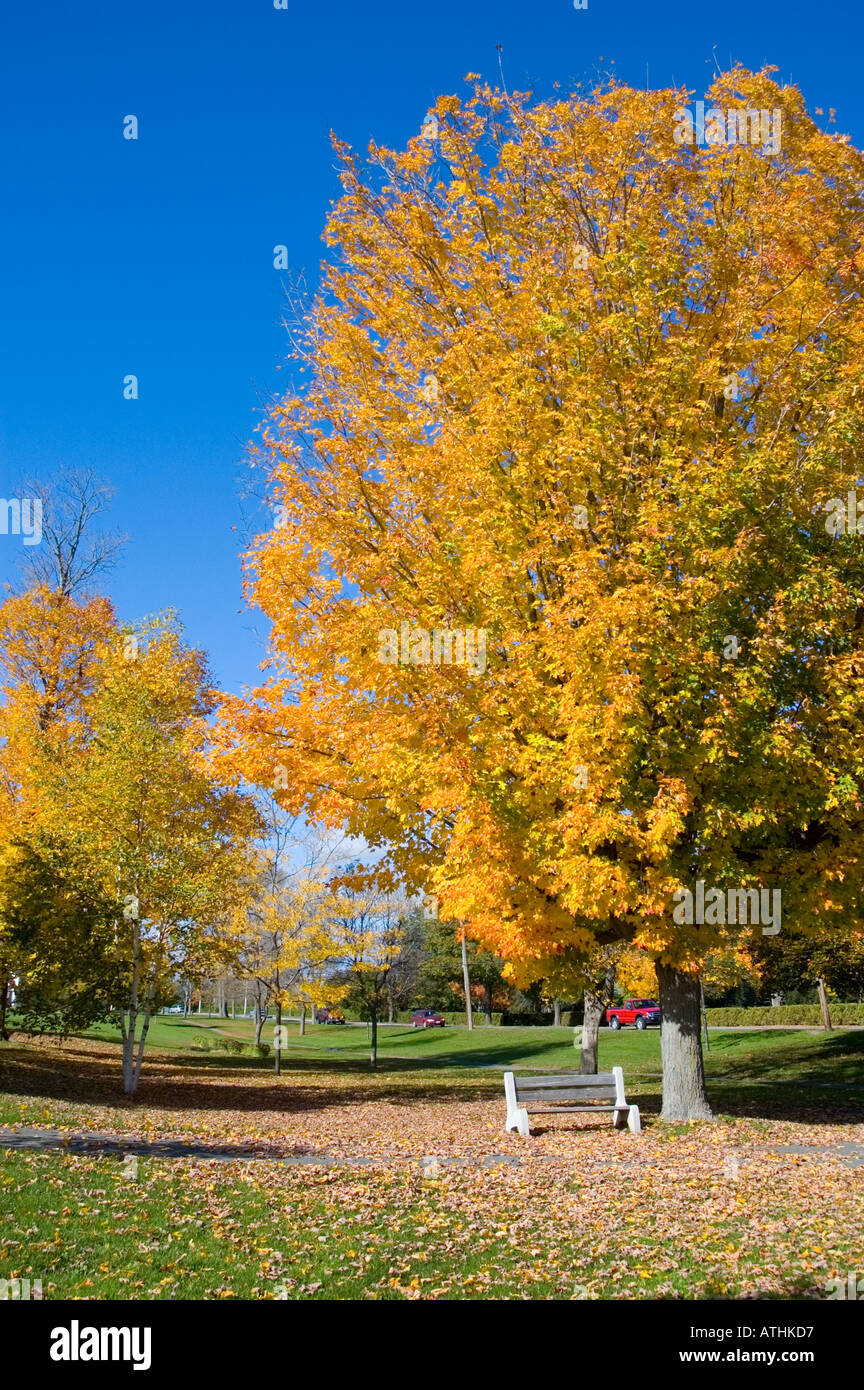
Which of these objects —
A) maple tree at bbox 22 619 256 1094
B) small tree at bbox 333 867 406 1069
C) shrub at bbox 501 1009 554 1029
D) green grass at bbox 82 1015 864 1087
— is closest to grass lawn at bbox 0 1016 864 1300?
maple tree at bbox 22 619 256 1094

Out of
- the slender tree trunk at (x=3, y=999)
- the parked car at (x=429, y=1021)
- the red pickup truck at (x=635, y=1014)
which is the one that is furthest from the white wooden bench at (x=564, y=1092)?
the parked car at (x=429, y=1021)

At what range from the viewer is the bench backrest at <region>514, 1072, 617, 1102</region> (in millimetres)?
12148

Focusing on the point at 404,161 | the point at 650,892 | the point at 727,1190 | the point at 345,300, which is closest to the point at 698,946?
the point at 650,892

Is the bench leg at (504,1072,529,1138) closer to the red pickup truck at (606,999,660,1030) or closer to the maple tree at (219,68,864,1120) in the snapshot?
the maple tree at (219,68,864,1120)

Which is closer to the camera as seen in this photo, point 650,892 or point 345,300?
point 650,892

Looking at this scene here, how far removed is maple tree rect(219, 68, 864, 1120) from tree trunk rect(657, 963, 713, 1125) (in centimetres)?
4

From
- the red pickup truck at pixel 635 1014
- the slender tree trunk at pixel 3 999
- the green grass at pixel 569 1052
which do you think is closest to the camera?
the slender tree trunk at pixel 3 999

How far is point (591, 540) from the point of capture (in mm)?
11055

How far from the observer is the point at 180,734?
733 inches

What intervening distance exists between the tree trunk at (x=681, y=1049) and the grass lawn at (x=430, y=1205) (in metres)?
0.47

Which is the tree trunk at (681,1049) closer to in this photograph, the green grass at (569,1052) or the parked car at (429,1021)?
the green grass at (569,1052)

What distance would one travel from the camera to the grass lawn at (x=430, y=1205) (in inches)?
208
